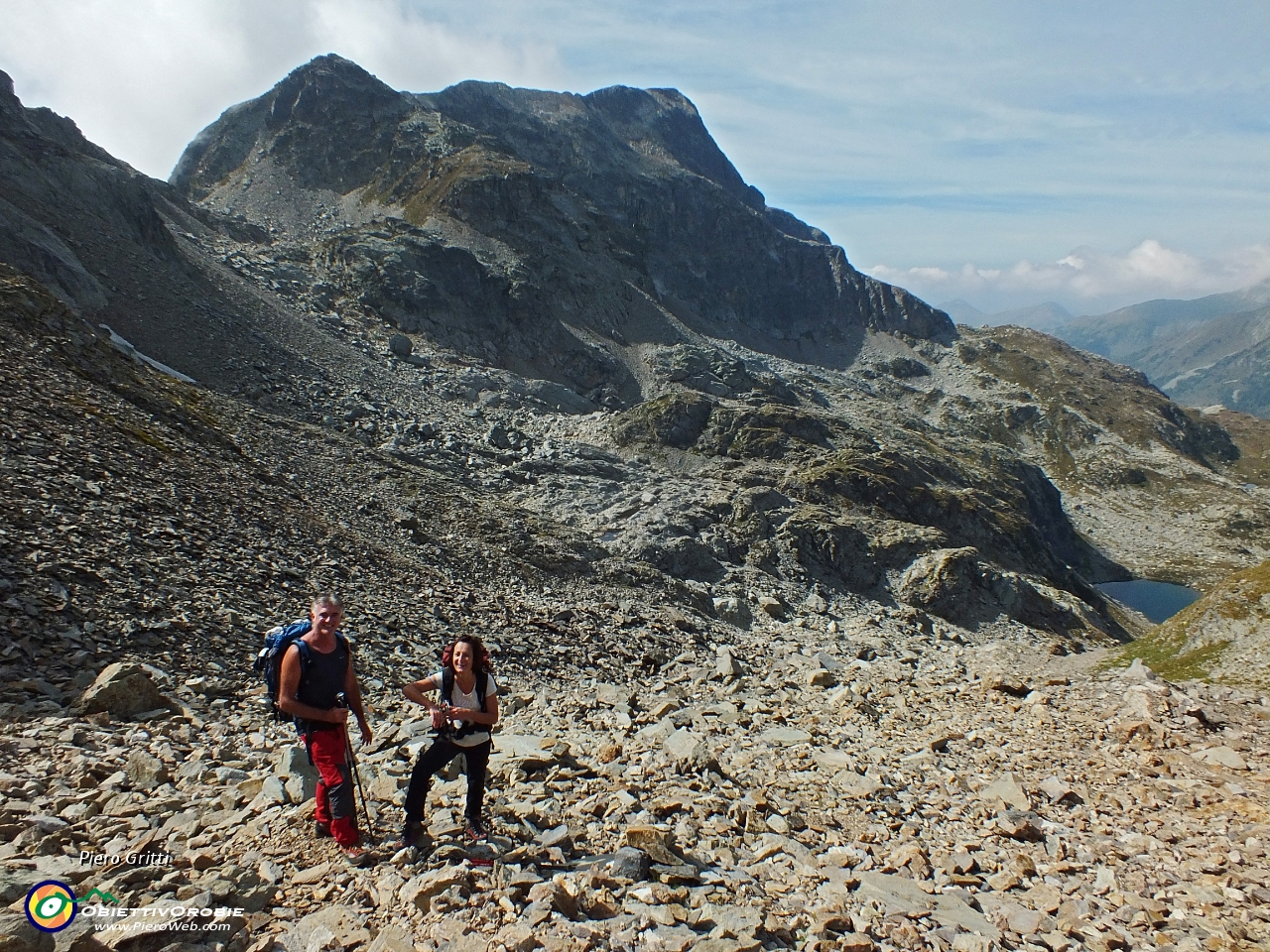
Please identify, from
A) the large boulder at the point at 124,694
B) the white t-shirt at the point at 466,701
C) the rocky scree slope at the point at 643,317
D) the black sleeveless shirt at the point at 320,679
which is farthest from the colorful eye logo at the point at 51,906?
the rocky scree slope at the point at 643,317

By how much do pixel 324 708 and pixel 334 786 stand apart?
874mm

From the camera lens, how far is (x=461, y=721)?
8531 millimetres

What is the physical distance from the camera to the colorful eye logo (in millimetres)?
5516

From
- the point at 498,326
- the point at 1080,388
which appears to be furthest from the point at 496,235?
the point at 1080,388

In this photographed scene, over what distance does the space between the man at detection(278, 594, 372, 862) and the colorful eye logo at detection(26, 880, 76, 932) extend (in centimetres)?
236

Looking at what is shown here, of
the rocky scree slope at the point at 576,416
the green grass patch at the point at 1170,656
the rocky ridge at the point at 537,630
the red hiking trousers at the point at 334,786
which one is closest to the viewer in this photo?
the red hiking trousers at the point at 334,786

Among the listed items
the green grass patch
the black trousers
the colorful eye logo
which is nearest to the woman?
the black trousers

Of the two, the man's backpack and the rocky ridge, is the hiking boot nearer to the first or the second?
the rocky ridge

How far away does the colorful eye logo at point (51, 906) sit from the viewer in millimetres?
5516

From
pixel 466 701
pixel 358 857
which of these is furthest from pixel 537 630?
pixel 358 857

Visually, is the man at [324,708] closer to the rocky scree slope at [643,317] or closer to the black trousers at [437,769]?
the black trousers at [437,769]

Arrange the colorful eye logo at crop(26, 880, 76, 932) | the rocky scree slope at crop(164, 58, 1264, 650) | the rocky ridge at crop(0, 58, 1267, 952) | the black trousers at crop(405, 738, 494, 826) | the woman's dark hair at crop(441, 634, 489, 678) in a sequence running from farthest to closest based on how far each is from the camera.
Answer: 1. the rocky scree slope at crop(164, 58, 1264, 650)
2. the woman's dark hair at crop(441, 634, 489, 678)
3. the black trousers at crop(405, 738, 494, 826)
4. the rocky ridge at crop(0, 58, 1267, 952)
5. the colorful eye logo at crop(26, 880, 76, 932)

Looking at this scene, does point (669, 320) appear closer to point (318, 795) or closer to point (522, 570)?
point (522, 570)

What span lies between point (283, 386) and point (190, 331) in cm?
740
